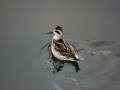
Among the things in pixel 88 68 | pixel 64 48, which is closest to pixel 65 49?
pixel 64 48

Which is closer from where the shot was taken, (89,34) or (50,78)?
(50,78)

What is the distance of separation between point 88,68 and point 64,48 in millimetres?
201

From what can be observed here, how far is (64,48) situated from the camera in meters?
1.62

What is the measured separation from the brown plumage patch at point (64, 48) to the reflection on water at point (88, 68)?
53 millimetres

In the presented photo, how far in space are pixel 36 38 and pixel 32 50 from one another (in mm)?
84

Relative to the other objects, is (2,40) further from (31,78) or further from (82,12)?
(82,12)

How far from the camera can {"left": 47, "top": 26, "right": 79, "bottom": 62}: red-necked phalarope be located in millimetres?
1603

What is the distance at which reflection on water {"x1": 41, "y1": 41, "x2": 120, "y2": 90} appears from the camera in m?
1.59

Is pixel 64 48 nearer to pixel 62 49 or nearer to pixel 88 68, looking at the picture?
pixel 62 49

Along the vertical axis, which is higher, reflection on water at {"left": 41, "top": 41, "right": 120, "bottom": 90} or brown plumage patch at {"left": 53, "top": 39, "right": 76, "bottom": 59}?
brown plumage patch at {"left": 53, "top": 39, "right": 76, "bottom": 59}

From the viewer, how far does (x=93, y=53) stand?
1.64 metres

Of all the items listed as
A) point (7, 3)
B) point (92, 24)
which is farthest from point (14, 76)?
point (92, 24)

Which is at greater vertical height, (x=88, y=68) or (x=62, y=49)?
(x=62, y=49)

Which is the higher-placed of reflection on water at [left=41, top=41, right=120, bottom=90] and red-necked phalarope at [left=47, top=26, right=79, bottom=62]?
red-necked phalarope at [left=47, top=26, right=79, bottom=62]
